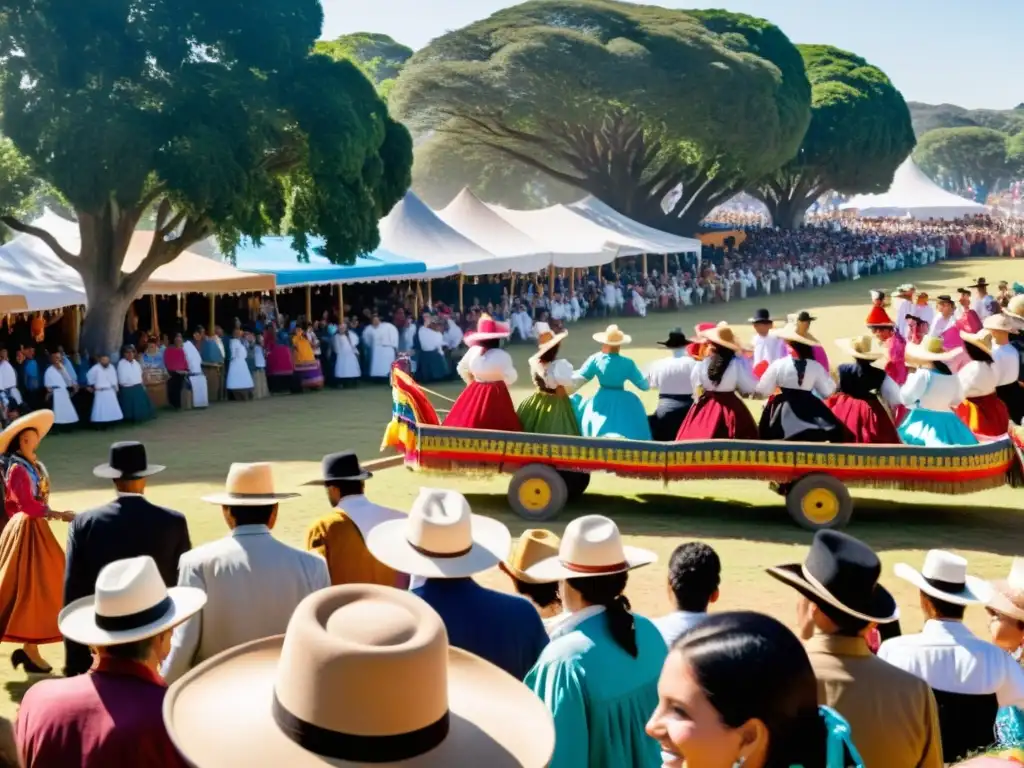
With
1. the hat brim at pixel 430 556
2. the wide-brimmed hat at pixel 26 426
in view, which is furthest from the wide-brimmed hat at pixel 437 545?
the wide-brimmed hat at pixel 26 426

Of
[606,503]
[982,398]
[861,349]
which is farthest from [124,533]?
[982,398]

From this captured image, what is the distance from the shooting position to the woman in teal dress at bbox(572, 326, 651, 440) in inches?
463

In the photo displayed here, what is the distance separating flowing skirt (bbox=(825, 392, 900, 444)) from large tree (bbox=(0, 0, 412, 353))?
953 cm

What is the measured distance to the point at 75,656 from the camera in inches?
257

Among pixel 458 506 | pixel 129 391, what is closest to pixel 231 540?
pixel 458 506

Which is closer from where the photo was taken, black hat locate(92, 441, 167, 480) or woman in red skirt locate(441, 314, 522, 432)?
black hat locate(92, 441, 167, 480)

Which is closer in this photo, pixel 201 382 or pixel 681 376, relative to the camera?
pixel 681 376

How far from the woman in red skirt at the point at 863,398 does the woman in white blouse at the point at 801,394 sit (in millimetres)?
191

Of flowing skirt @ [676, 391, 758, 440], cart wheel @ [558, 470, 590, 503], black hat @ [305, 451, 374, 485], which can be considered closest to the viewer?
black hat @ [305, 451, 374, 485]

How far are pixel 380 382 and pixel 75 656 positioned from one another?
15.5 meters

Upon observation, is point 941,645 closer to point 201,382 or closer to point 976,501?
point 976,501

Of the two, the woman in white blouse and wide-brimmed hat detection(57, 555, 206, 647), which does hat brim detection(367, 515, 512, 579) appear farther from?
the woman in white blouse

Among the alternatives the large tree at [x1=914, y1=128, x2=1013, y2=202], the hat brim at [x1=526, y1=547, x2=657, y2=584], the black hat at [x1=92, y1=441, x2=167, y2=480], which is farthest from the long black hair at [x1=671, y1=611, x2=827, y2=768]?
the large tree at [x1=914, y1=128, x2=1013, y2=202]

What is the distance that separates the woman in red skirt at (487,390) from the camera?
11.8 metres
